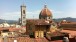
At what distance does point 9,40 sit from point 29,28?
237 inches

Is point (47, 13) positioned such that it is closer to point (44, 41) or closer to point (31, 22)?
point (31, 22)

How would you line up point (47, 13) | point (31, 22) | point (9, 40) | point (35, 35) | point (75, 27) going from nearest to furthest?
point (9, 40), point (35, 35), point (31, 22), point (75, 27), point (47, 13)

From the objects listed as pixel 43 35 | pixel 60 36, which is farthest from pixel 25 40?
pixel 60 36

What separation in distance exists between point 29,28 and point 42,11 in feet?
74.8

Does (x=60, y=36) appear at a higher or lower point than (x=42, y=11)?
lower

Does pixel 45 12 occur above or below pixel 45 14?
above

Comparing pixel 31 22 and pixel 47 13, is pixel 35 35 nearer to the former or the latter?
pixel 31 22

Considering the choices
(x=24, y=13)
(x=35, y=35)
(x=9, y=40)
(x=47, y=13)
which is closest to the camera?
(x=9, y=40)

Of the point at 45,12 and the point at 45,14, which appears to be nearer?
the point at 45,14

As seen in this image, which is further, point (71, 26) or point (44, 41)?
point (71, 26)

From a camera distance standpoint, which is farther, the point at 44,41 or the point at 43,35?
the point at 43,35

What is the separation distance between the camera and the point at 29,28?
1068 inches

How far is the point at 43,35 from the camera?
25266mm

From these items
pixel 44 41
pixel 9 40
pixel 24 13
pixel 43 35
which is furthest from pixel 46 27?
pixel 24 13
